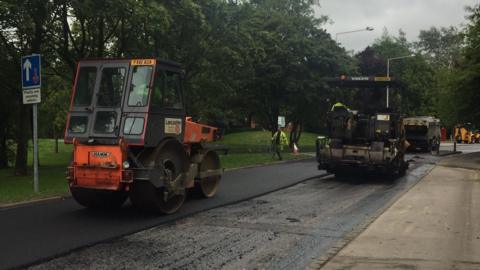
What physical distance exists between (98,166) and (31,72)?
4035mm

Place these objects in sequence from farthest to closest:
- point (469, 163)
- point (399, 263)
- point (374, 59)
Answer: point (374, 59) < point (469, 163) < point (399, 263)

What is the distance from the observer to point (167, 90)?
10266 millimetres

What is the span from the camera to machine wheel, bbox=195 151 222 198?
12096 millimetres

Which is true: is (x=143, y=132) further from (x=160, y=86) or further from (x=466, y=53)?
(x=466, y=53)

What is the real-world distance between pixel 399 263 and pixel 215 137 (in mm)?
6615

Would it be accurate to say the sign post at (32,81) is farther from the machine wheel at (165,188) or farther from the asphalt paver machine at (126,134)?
the machine wheel at (165,188)

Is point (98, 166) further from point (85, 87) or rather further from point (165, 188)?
point (85, 87)

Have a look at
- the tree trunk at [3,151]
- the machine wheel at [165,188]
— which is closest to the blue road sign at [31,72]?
the machine wheel at [165,188]

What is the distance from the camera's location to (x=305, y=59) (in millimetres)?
34250

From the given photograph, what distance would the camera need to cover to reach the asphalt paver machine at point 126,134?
31.1 feet

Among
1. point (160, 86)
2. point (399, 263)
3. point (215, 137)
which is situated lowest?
point (399, 263)

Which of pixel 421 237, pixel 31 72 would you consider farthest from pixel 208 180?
pixel 421 237

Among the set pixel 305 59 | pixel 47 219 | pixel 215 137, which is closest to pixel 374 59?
pixel 305 59

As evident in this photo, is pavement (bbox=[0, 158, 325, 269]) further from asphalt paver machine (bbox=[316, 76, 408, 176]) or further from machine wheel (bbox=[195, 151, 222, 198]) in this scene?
asphalt paver machine (bbox=[316, 76, 408, 176])
